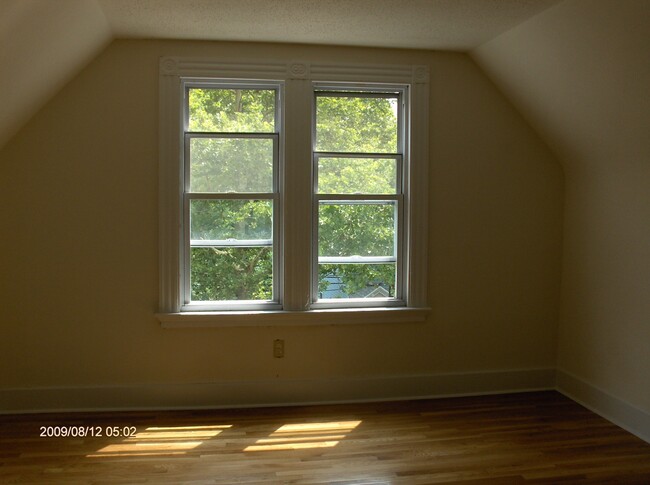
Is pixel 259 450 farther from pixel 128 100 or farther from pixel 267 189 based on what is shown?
pixel 128 100

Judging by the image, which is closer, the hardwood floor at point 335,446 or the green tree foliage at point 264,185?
the hardwood floor at point 335,446

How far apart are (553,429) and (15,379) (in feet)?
10.7

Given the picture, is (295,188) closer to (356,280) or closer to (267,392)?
(356,280)

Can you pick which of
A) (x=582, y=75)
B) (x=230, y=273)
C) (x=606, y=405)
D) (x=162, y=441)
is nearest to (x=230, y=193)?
(x=230, y=273)

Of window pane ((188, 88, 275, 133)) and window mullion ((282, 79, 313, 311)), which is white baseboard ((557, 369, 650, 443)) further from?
window pane ((188, 88, 275, 133))

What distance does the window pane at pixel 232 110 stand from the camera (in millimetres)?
3354

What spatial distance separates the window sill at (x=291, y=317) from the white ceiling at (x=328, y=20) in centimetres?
171

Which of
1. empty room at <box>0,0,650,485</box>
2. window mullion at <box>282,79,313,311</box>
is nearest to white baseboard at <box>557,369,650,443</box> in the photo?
empty room at <box>0,0,650,485</box>

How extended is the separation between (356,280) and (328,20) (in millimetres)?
1626

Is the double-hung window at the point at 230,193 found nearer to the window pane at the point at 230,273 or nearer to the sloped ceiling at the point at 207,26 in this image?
the window pane at the point at 230,273

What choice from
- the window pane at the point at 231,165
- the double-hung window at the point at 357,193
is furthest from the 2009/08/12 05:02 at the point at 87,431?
the window pane at the point at 231,165

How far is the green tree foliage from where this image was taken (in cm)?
337

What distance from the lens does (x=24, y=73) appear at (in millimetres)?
2682

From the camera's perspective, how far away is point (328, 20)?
289cm
